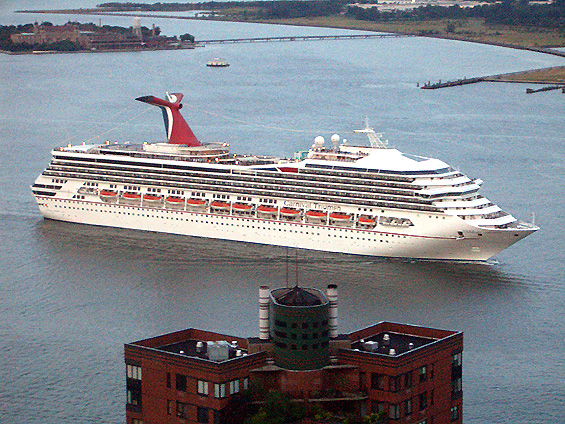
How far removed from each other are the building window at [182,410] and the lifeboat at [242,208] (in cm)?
1988

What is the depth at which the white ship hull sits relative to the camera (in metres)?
38.9

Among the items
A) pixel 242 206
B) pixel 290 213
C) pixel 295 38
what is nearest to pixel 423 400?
pixel 290 213

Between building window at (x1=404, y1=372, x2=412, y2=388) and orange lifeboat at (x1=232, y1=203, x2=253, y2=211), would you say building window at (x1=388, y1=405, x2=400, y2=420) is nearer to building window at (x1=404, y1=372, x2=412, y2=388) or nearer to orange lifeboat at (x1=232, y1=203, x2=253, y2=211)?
building window at (x1=404, y1=372, x2=412, y2=388)

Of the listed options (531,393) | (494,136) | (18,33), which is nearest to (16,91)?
(494,136)

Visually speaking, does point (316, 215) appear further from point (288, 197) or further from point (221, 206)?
point (221, 206)

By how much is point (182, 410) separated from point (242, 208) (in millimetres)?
19993

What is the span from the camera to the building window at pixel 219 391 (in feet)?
72.5

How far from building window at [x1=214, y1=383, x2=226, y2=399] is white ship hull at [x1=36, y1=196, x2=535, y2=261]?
17.7 meters

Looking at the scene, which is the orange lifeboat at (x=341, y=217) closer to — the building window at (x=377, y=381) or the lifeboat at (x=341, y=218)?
the lifeboat at (x=341, y=218)

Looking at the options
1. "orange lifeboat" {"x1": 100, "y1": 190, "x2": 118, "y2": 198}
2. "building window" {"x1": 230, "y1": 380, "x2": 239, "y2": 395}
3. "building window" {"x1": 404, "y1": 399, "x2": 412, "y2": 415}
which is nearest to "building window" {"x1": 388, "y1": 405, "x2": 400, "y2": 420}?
"building window" {"x1": 404, "y1": 399, "x2": 412, "y2": 415}

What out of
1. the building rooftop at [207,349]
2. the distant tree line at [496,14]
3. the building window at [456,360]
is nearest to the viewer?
the building rooftop at [207,349]

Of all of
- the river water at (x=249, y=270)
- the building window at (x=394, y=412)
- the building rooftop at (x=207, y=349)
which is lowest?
the river water at (x=249, y=270)

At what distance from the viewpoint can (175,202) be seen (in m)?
43.5

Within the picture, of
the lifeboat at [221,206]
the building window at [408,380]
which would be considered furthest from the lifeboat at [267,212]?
the building window at [408,380]
